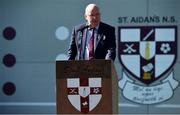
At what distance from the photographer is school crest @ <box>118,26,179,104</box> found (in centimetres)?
937

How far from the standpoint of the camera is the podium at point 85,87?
562 cm

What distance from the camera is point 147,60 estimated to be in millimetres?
9391

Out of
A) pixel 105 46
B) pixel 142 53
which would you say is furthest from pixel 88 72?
pixel 142 53

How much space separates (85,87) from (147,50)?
384 centimetres

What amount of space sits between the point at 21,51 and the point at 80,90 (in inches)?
162

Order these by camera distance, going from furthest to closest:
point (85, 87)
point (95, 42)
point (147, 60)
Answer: point (147, 60)
point (95, 42)
point (85, 87)

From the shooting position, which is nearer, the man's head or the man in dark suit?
the man's head

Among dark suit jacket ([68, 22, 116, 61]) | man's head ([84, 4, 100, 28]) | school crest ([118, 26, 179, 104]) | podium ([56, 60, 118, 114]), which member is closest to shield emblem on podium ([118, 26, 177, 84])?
school crest ([118, 26, 179, 104])

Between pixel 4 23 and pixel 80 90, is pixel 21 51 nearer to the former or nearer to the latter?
pixel 4 23

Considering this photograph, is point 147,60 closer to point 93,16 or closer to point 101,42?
point 101,42

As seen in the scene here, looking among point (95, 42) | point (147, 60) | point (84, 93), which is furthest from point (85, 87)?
point (147, 60)

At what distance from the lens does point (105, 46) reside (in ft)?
20.2

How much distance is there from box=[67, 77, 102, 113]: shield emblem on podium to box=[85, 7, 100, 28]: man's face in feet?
1.93

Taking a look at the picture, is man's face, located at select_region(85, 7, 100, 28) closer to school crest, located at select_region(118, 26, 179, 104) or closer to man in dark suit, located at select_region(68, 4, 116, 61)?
man in dark suit, located at select_region(68, 4, 116, 61)
